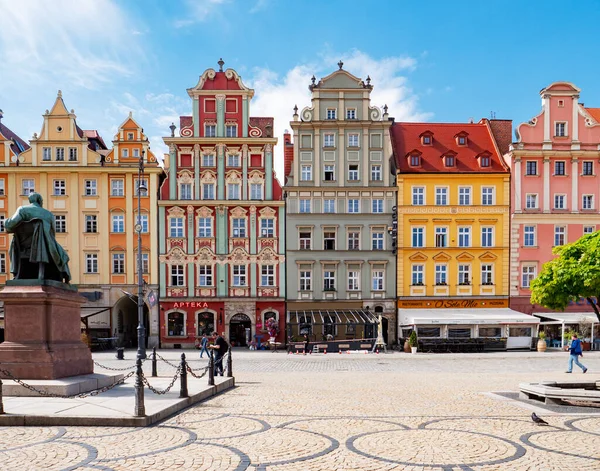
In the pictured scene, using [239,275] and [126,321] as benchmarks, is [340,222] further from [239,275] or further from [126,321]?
[126,321]

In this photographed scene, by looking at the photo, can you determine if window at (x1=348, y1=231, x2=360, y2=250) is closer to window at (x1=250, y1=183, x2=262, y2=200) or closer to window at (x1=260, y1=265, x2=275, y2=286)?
window at (x1=260, y1=265, x2=275, y2=286)

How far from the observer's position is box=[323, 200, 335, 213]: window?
3647 centimetres

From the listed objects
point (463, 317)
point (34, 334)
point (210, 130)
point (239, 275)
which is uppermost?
point (210, 130)

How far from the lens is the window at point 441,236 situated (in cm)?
3674

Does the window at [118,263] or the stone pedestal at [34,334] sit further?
the window at [118,263]

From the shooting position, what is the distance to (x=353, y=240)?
1439 inches

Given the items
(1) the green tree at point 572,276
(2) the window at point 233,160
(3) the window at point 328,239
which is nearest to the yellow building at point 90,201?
(2) the window at point 233,160

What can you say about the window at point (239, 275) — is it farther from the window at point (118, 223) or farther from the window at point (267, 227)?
the window at point (118, 223)

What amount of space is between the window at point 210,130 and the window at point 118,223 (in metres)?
7.30

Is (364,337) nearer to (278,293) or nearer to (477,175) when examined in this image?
(278,293)

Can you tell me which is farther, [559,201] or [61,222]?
[559,201]

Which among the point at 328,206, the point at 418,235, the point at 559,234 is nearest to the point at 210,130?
Result: the point at 328,206

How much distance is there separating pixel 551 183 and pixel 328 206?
1406 centimetres

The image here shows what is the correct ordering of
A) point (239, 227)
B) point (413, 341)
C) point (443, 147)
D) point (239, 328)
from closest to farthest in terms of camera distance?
point (413, 341) < point (239, 227) < point (239, 328) < point (443, 147)
